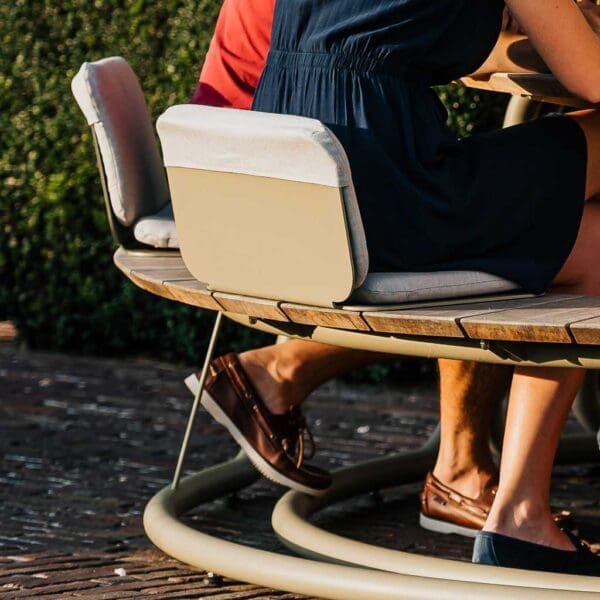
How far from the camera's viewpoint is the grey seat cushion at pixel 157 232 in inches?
133

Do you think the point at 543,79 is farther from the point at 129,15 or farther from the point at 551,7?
the point at 129,15

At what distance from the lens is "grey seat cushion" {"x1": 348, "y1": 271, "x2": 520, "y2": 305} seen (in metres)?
2.63

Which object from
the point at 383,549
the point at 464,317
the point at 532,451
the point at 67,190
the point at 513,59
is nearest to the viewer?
the point at 464,317

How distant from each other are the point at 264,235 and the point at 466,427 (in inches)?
42.7

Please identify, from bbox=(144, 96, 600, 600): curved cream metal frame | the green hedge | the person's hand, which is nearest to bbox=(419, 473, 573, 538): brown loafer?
bbox=(144, 96, 600, 600): curved cream metal frame

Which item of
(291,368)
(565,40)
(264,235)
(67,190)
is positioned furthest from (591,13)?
(67,190)

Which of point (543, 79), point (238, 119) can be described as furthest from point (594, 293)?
point (238, 119)

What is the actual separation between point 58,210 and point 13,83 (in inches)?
24.6

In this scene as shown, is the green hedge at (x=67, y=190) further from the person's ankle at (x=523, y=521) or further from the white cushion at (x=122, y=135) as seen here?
the person's ankle at (x=523, y=521)

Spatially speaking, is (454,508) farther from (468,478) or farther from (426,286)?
(426,286)

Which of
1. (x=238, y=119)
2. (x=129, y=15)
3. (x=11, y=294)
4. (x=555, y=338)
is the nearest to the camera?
(x=555, y=338)

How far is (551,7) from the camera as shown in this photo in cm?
272

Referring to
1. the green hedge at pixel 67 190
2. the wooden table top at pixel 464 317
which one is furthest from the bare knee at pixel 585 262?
the green hedge at pixel 67 190

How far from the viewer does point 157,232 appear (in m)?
3.40
